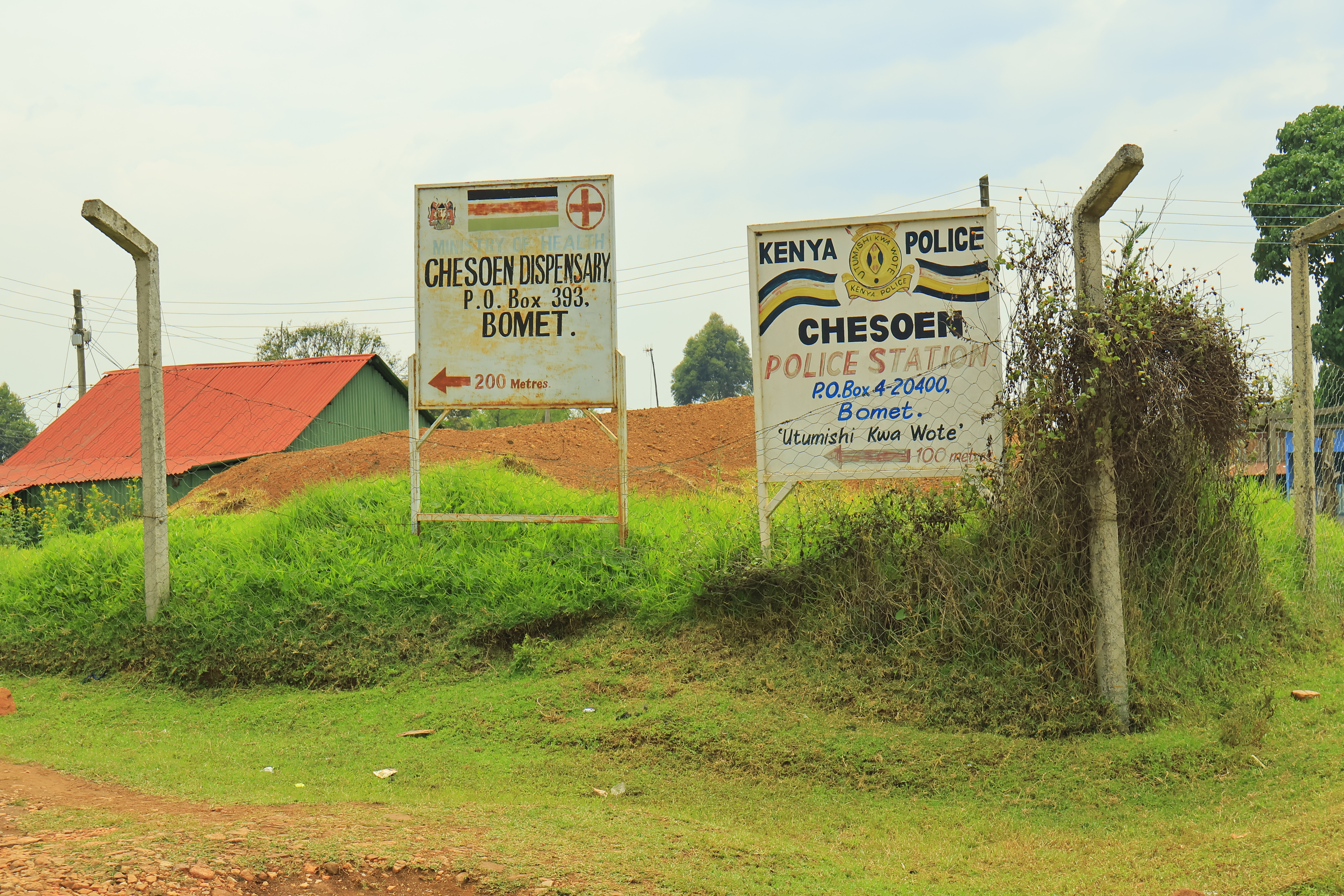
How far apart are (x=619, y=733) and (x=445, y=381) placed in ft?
13.8

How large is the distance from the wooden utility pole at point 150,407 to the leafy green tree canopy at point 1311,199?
24699 mm

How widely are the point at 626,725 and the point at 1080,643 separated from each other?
276 cm

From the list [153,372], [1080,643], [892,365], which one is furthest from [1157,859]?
[153,372]

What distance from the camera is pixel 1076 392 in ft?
18.5

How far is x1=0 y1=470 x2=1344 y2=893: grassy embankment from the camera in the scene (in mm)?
4027

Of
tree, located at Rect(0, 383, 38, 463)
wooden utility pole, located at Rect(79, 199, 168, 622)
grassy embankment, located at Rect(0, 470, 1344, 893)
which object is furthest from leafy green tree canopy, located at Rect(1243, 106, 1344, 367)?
tree, located at Rect(0, 383, 38, 463)

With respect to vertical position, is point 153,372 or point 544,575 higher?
point 153,372

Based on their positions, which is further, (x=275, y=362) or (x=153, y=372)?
(x=275, y=362)

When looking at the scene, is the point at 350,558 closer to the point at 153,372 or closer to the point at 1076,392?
the point at 153,372

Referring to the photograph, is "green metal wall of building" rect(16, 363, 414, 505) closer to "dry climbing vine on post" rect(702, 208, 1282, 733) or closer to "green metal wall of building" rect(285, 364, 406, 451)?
"green metal wall of building" rect(285, 364, 406, 451)

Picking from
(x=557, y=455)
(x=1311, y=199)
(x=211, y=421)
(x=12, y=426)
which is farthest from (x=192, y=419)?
(x=12, y=426)

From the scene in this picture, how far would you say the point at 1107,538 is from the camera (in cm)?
550

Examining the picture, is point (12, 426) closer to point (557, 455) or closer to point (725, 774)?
point (557, 455)

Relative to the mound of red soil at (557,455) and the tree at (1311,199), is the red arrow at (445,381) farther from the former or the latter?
the tree at (1311,199)
